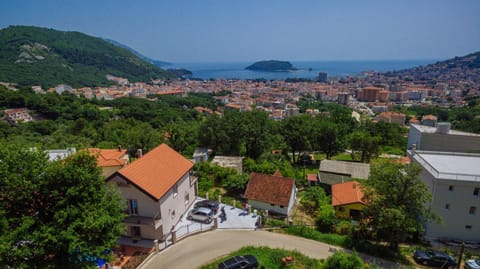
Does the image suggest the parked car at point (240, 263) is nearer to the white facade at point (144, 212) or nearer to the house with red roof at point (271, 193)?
the white facade at point (144, 212)

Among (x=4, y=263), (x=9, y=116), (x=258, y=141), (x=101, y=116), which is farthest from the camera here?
(x=101, y=116)

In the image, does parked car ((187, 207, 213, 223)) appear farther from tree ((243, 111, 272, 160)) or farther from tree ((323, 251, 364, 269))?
tree ((243, 111, 272, 160))

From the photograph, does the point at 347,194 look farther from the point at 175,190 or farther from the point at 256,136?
the point at 256,136

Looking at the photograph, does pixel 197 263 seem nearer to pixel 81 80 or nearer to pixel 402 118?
pixel 402 118

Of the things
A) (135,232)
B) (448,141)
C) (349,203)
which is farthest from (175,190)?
(448,141)

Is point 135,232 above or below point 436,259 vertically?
above

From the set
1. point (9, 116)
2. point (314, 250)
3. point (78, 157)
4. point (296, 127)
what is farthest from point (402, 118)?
point (9, 116)
